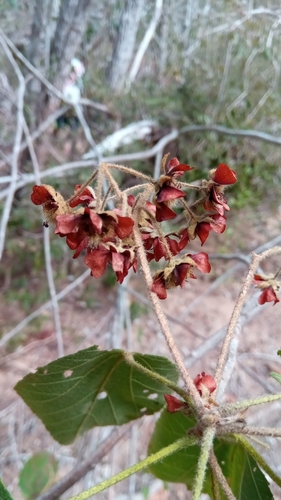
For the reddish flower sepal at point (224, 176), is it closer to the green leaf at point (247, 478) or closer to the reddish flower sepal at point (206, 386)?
the reddish flower sepal at point (206, 386)

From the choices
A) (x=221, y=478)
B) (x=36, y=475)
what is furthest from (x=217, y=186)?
(x=36, y=475)

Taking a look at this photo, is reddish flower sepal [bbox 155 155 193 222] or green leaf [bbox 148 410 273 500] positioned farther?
green leaf [bbox 148 410 273 500]

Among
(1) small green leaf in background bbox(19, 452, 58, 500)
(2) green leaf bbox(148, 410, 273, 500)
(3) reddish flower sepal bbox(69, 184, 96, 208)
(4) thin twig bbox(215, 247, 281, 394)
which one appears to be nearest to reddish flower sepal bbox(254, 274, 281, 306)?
(4) thin twig bbox(215, 247, 281, 394)

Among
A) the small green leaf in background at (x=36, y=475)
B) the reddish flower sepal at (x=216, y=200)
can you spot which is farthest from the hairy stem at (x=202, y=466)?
the small green leaf in background at (x=36, y=475)

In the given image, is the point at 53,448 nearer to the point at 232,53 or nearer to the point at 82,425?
the point at 82,425

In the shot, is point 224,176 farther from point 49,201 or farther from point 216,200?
point 49,201

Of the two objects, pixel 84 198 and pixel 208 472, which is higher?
pixel 84 198

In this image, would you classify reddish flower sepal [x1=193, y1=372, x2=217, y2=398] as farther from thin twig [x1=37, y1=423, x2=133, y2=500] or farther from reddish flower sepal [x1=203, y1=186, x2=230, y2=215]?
thin twig [x1=37, y1=423, x2=133, y2=500]
